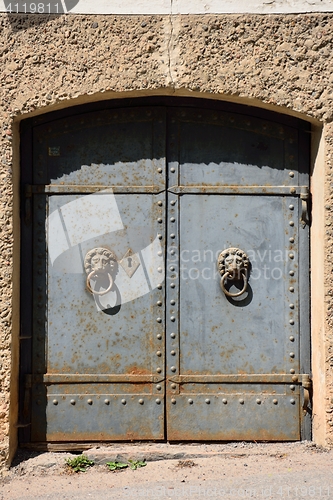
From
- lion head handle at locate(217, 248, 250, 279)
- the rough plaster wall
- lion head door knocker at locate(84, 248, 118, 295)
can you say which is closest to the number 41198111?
the rough plaster wall

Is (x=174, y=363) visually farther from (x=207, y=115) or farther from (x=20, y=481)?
(x=207, y=115)

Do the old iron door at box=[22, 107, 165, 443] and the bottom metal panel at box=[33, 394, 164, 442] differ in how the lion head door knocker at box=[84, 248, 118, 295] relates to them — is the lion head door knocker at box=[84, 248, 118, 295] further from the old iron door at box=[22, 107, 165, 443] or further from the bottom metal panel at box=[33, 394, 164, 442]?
the bottom metal panel at box=[33, 394, 164, 442]

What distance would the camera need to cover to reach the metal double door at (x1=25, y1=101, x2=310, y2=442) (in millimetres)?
3250

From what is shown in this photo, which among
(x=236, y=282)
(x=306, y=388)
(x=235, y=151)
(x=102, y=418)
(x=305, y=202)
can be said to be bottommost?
(x=102, y=418)

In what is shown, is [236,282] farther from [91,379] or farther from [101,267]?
[91,379]

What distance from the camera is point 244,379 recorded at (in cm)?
325

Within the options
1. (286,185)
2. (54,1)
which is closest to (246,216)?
(286,185)

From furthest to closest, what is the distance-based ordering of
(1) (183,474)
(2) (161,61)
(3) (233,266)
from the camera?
1. (3) (233,266)
2. (2) (161,61)
3. (1) (183,474)

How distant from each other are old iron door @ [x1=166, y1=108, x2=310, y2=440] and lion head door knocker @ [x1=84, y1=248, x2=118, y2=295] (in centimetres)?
34

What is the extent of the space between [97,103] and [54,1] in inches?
24.0

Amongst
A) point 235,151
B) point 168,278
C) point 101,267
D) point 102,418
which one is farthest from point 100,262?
point 235,151

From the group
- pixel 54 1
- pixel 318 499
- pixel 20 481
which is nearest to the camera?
pixel 318 499

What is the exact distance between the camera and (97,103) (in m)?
3.28

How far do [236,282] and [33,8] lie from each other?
198cm
